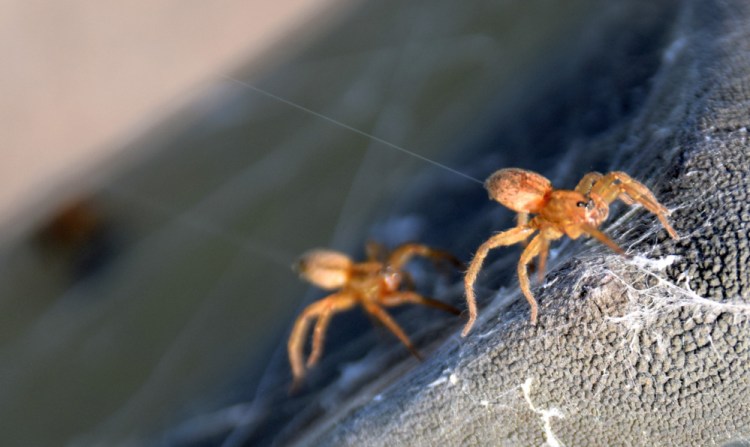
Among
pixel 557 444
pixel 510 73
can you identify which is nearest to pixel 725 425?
pixel 557 444

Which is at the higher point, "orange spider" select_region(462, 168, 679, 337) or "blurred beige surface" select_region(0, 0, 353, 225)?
"blurred beige surface" select_region(0, 0, 353, 225)

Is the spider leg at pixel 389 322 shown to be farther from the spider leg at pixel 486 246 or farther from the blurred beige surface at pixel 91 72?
the blurred beige surface at pixel 91 72

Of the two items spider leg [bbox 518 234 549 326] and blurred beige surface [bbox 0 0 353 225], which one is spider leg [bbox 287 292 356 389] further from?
blurred beige surface [bbox 0 0 353 225]

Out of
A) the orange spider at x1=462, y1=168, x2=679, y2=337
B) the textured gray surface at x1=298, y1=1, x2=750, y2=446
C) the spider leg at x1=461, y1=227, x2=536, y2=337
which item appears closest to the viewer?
the textured gray surface at x1=298, y1=1, x2=750, y2=446

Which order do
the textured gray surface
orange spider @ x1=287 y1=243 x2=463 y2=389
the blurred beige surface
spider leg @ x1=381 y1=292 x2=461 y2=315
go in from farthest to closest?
the blurred beige surface → orange spider @ x1=287 y1=243 x2=463 y2=389 → spider leg @ x1=381 y1=292 x2=461 y2=315 → the textured gray surface

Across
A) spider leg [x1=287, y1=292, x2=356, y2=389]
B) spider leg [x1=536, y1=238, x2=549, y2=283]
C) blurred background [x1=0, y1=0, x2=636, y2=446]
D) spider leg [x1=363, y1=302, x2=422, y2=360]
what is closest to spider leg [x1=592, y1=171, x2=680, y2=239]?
spider leg [x1=536, y1=238, x2=549, y2=283]

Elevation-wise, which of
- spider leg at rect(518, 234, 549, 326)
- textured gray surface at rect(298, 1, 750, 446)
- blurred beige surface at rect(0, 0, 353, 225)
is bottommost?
textured gray surface at rect(298, 1, 750, 446)

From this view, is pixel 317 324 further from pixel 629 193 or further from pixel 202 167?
pixel 629 193

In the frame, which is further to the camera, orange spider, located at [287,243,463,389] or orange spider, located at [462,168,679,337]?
orange spider, located at [287,243,463,389]
